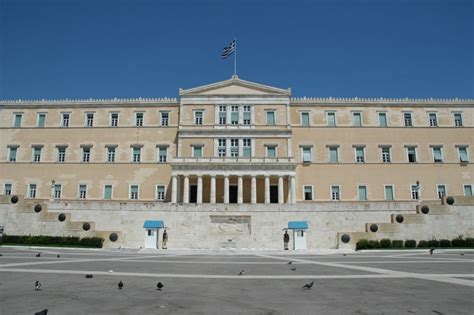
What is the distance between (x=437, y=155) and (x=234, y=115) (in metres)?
26.9

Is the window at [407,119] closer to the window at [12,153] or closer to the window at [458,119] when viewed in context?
the window at [458,119]

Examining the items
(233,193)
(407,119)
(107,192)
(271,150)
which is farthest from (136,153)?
(407,119)

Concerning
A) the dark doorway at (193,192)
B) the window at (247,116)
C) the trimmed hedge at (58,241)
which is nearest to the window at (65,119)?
the dark doorway at (193,192)

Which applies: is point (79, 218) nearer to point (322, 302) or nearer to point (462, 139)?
point (322, 302)

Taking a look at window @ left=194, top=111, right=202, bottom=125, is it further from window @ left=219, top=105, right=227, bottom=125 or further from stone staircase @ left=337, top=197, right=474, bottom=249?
stone staircase @ left=337, top=197, right=474, bottom=249

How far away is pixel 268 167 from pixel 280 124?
7.18 meters

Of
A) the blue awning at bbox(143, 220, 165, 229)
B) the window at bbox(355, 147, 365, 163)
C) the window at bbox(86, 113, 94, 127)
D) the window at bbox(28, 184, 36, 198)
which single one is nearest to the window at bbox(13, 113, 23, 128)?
the window at bbox(28, 184, 36, 198)

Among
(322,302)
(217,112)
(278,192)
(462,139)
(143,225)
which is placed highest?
(217,112)

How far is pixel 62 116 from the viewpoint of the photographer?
180 feet

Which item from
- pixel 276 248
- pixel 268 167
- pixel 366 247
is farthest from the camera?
pixel 268 167

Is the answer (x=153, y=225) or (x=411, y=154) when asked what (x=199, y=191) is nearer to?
(x=153, y=225)

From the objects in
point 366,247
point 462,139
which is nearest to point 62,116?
point 366,247

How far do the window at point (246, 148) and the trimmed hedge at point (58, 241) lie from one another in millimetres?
22179

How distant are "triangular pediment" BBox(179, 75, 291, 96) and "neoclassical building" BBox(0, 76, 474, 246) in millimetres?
132
